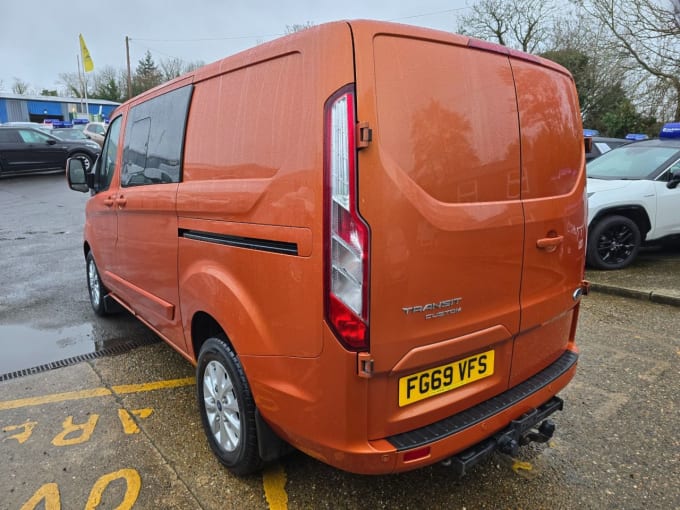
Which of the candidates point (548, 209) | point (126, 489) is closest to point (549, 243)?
point (548, 209)

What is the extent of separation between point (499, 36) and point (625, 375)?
90.6ft

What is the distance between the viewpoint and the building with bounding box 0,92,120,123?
42.5 meters

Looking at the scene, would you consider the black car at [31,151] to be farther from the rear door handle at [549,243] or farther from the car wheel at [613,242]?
the rear door handle at [549,243]

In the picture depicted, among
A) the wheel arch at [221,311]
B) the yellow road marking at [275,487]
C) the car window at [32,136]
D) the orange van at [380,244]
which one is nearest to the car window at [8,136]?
the car window at [32,136]

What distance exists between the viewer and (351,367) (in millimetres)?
1765

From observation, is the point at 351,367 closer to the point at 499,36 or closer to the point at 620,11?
the point at 620,11

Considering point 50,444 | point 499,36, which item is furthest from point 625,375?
point 499,36

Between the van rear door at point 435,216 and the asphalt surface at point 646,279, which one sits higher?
the van rear door at point 435,216

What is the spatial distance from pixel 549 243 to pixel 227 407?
5.72 ft

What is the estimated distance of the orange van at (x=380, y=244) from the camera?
1.74m

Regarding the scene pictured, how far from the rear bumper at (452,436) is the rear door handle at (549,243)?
0.66 metres

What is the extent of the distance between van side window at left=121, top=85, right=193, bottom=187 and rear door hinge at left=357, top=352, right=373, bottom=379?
1546 mm

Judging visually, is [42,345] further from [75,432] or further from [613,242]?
[613,242]

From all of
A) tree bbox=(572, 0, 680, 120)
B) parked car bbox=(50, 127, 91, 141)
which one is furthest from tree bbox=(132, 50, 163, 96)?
tree bbox=(572, 0, 680, 120)
